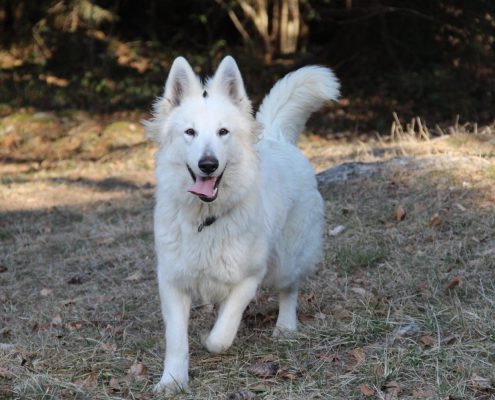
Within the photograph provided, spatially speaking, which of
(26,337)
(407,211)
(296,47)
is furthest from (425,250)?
(296,47)

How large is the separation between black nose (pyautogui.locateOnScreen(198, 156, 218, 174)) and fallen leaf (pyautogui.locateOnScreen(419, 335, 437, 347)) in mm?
1441

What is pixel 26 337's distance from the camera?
4.76 metres

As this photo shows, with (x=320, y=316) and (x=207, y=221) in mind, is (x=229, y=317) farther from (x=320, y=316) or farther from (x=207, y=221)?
(x=320, y=316)

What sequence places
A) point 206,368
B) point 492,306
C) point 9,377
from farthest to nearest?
point 492,306 < point 206,368 < point 9,377

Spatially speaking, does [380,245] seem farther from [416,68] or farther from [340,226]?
[416,68]

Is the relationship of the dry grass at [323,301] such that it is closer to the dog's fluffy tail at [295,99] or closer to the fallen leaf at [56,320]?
the fallen leaf at [56,320]

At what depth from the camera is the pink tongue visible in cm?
401

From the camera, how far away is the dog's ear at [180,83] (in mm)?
4340

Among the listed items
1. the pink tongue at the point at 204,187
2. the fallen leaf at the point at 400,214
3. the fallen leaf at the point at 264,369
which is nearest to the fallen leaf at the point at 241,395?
the fallen leaf at the point at 264,369

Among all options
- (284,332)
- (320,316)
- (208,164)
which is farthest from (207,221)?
(320,316)

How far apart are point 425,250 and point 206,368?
2.30m

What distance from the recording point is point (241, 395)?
375 centimetres

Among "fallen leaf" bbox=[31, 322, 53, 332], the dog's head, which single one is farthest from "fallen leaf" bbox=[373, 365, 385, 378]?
"fallen leaf" bbox=[31, 322, 53, 332]

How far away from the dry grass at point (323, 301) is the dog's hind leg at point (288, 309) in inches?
4.5
